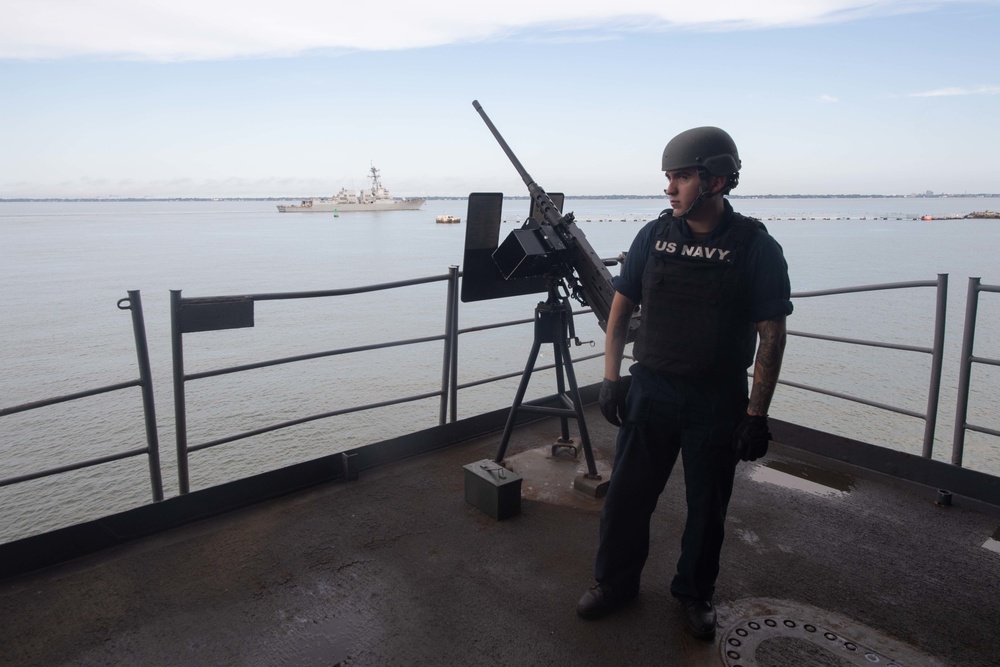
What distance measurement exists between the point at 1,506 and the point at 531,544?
8.22 meters

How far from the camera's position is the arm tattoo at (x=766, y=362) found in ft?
7.48

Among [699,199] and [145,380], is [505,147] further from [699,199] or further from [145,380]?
[145,380]

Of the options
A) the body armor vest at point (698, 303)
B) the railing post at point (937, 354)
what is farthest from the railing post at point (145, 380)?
the railing post at point (937, 354)

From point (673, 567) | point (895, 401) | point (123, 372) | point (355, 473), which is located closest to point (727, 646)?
point (673, 567)

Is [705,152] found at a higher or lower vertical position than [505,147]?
lower

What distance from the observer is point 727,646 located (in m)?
2.49

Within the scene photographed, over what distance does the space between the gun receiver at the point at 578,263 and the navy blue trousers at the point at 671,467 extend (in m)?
0.88

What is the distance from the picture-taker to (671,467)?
8.52 ft

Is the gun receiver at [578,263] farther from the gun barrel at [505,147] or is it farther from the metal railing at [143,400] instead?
the metal railing at [143,400]

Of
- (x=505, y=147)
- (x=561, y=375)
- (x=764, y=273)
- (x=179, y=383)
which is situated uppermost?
(x=505, y=147)

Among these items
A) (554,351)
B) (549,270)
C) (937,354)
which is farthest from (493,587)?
(937,354)

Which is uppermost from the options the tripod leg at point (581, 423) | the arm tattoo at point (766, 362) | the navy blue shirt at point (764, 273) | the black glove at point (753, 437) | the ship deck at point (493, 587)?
the navy blue shirt at point (764, 273)

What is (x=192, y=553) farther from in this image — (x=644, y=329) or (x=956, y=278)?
(x=956, y=278)

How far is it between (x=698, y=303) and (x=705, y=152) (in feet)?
1.76
